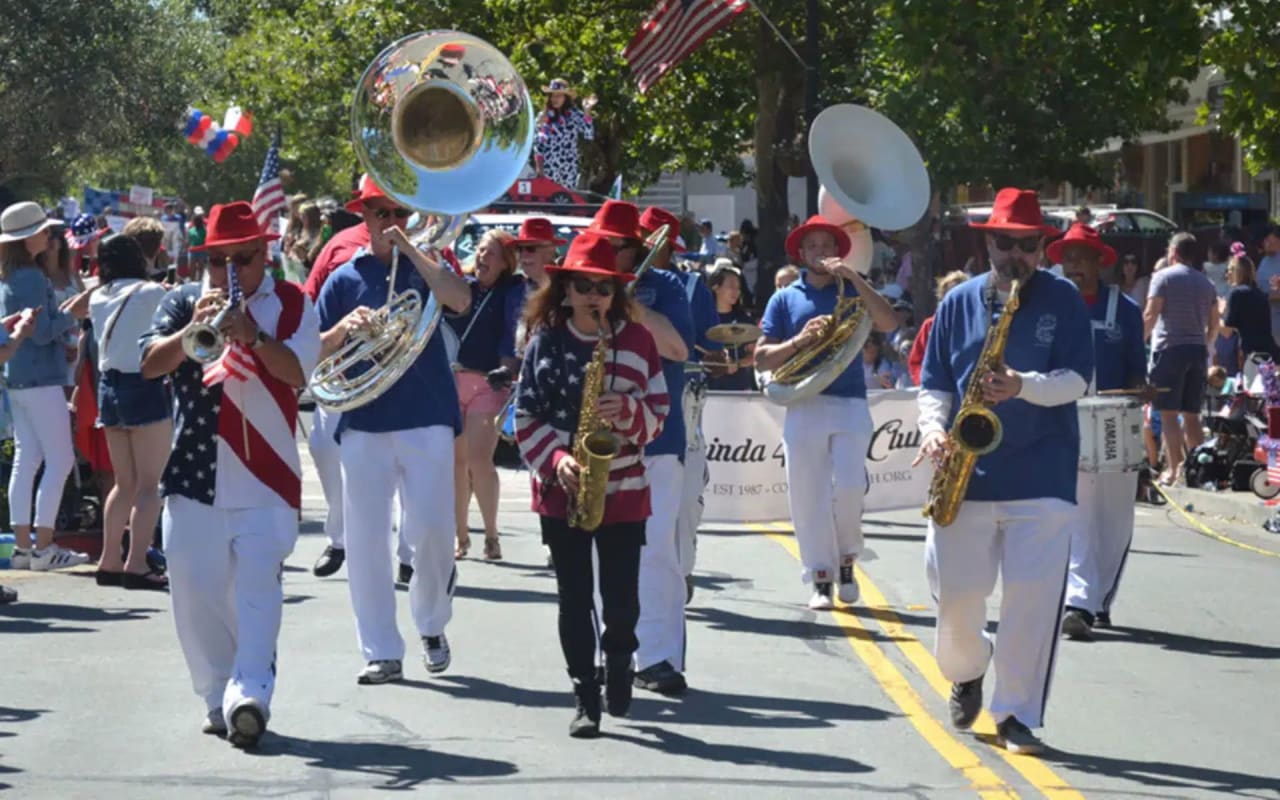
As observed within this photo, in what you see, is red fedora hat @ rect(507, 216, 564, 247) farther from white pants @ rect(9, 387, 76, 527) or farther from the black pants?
white pants @ rect(9, 387, 76, 527)

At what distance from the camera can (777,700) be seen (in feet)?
31.2

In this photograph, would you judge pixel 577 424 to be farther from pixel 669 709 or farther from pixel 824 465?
pixel 824 465

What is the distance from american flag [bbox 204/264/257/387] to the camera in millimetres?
8344

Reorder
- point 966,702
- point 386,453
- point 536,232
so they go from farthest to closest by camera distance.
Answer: point 536,232 → point 386,453 → point 966,702

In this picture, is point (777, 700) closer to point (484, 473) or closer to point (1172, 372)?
point (484, 473)

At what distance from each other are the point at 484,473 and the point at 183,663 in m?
4.01

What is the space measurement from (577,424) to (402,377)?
4.77 ft

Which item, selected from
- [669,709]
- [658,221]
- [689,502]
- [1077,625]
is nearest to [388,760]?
[669,709]

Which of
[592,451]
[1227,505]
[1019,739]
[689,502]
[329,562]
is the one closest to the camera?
[592,451]

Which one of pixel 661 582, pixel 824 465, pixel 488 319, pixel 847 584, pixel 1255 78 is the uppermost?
pixel 1255 78

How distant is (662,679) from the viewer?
955 cm

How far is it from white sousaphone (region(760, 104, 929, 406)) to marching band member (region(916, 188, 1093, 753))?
2.73 metres

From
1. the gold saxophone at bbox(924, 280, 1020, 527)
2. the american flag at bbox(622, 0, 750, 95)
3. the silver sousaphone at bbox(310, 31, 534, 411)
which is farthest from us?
the american flag at bbox(622, 0, 750, 95)

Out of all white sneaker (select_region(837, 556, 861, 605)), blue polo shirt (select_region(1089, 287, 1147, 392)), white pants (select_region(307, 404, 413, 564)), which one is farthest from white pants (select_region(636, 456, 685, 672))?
white pants (select_region(307, 404, 413, 564))
